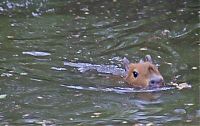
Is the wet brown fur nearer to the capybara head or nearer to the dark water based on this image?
the capybara head

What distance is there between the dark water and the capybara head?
0.13 metres

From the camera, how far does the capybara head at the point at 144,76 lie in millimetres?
7849

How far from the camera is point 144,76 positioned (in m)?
7.92

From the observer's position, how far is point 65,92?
7.98m

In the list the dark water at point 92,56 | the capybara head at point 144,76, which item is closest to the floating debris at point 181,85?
the dark water at point 92,56

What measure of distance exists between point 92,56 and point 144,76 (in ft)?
6.42

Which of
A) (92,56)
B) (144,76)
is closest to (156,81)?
(144,76)

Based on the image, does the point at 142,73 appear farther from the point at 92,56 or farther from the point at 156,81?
the point at 92,56

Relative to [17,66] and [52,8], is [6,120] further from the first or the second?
[52,8]

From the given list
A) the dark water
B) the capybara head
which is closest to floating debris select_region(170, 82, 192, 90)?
the dark water

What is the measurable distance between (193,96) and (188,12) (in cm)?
510

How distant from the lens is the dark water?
7172mm

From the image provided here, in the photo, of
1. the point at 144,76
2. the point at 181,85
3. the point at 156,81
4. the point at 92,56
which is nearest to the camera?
the point at 156,81

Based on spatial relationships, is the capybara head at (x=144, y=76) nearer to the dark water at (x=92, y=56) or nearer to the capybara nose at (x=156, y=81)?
the capybara nose at (x=156, y=81)
